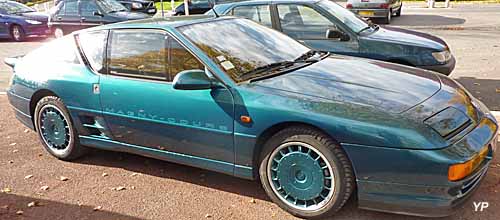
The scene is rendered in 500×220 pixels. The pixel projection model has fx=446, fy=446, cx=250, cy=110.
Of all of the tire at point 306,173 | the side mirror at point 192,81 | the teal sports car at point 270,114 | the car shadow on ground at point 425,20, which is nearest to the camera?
the teal sports car at point 270,114

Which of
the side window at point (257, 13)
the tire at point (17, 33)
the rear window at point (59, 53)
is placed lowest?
the tire at point (17, 33)

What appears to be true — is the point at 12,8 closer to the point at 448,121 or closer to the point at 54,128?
the point at 54,128

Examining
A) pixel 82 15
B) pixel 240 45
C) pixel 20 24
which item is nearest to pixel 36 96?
pixel 240 45

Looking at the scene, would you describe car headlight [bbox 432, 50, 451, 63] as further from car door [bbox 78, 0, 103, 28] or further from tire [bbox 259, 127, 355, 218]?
car door [bbox 78, 0, 103, 28]

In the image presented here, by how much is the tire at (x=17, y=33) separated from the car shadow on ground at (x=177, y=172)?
11437mm

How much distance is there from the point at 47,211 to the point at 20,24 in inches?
494

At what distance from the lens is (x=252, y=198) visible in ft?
11.8

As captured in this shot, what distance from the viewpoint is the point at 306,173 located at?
3229 millimetres

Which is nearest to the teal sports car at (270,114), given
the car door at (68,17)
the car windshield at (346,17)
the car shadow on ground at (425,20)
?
the car windshield at (346,17)

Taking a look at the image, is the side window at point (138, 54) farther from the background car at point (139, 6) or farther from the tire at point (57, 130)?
the background car at point (139, 6)

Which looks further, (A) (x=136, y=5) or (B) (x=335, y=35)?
(A) (x=136, y=5)

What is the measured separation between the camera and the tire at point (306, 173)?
3074 millimetres

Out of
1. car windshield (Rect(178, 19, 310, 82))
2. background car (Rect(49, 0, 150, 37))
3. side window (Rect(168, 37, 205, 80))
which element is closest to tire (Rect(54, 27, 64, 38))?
background car (Rect(49, 0, 150, 37))

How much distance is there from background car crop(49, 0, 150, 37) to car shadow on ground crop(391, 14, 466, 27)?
8934mm
